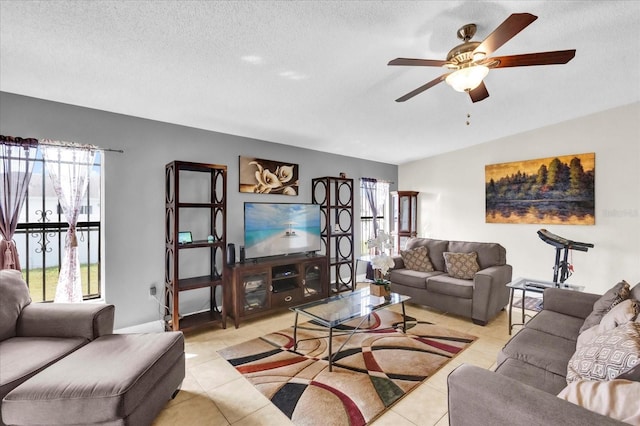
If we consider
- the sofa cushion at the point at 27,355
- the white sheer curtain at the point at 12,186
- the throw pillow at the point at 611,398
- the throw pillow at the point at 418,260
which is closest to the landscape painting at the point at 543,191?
the throw pillow at the point at 418,260

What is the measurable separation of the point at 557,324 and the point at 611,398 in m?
1.51

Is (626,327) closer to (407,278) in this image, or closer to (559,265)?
(407,278)

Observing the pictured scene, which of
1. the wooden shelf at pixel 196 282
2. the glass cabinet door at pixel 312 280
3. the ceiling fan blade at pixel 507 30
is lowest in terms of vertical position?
the glass cabinet door at pixel 312 280

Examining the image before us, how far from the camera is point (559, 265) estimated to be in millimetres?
3773

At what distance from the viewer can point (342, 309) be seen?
8.94 feet

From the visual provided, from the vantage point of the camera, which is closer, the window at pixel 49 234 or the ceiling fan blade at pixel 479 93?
the ceiling fan blade at pixel 479 93

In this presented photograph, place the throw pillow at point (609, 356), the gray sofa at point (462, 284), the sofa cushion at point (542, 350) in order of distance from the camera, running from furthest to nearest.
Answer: the gray sofa at point (462, 284), the sofa cushion at point (542, 350), the throw pillow at point (609, 356)

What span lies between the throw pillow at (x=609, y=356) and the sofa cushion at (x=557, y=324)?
753 mm

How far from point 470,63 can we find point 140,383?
274 centimetres

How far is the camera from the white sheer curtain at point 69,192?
2729 millimetres

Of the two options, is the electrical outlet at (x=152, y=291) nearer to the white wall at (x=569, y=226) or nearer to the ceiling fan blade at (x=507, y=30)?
the ceiling fan blade at (x=507, y=30)

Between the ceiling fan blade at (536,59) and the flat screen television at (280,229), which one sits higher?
the ceiling fan blade at (536,59)

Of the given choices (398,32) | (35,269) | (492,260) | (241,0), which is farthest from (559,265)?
(35,269)

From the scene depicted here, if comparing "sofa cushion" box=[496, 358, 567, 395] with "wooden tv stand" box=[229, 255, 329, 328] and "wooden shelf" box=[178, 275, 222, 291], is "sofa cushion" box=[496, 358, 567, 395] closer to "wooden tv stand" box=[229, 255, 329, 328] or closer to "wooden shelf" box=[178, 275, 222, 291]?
"wooden tv stand" box=[229, 255, 329, 328]
